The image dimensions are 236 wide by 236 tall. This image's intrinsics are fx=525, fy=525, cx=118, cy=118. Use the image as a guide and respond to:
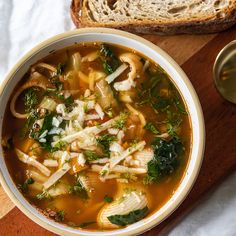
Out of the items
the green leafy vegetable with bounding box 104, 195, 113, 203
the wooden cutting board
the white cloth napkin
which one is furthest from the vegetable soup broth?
the white cloth napkin

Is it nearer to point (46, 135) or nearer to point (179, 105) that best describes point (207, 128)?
point (179, 105)

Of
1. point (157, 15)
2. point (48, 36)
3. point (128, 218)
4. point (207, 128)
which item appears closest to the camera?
point (128, 218)

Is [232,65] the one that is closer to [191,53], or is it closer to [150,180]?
[191,53]

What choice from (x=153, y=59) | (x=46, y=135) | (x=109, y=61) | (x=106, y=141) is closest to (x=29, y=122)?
(x=46, y=135)

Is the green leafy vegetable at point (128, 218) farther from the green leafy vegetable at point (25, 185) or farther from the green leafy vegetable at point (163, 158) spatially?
the green leafy vegetable at point (25, 185)

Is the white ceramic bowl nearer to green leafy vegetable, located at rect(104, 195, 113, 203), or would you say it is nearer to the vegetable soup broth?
the vegetable soup broth

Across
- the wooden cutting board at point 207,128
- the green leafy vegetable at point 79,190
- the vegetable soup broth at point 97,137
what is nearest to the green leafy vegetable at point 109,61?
the vegetable soup broth at point 97,137
